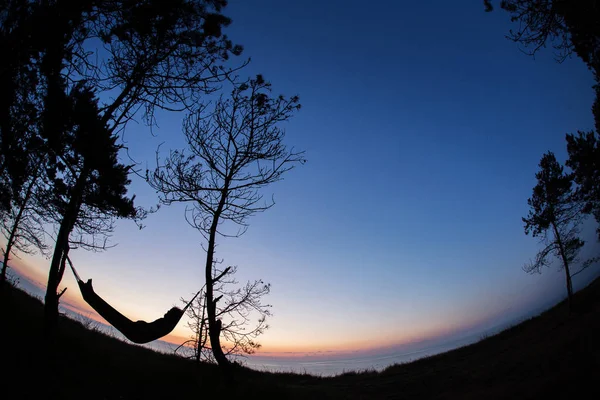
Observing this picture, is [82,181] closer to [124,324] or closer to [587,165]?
[124,324]

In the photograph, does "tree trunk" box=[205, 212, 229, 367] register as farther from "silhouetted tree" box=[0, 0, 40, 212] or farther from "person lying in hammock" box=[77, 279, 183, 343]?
"silhouetted tree" box=[0, 0, 40, 212]

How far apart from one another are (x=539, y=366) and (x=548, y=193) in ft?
55.5

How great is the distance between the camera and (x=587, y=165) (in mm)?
18875

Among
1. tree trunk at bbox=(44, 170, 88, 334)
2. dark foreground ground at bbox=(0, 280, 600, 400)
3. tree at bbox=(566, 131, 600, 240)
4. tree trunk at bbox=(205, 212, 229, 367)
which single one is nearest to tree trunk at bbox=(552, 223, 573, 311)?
tree at bbox=(566, 131, 600, 240)

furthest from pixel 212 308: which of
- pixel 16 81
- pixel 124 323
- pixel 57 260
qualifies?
pixel 16 81

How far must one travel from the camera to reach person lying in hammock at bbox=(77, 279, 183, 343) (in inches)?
271

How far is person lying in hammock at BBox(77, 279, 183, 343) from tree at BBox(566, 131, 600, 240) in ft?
83.8

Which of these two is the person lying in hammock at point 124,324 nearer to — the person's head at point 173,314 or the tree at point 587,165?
the person's head at point 173,314

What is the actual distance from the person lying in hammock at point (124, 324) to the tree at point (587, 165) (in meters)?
25.5

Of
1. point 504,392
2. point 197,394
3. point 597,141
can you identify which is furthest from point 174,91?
point 597,141

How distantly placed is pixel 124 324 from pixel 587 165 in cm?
2663

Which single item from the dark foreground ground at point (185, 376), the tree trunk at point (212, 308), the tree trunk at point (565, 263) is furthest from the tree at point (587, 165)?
the tree trunk at point (212, 308)

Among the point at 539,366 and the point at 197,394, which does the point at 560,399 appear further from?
the point at 197,394

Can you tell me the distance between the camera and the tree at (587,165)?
18.4 m
